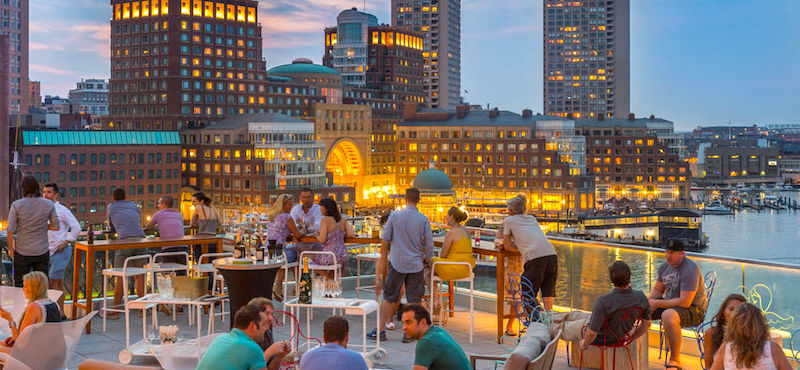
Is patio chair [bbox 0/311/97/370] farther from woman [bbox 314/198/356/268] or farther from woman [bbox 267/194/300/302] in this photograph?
woman [bbox 267/194/300/302]

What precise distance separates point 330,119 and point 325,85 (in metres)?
10.9

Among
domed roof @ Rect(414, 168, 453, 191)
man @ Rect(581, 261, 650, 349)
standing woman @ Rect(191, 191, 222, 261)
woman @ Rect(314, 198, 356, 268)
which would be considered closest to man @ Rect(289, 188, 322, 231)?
woman @ Rect(314, 198, 356, 268)

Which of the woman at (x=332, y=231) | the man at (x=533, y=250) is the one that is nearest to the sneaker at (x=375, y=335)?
the woman at (x=332, y=231)

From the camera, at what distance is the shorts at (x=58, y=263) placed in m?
13.5

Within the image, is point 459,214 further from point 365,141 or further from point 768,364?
point 365,141

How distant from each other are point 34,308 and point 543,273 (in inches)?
241

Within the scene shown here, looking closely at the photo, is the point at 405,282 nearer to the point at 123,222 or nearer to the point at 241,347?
the point at 123,222

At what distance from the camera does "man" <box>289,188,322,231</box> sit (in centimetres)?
1411

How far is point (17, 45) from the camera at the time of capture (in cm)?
16838

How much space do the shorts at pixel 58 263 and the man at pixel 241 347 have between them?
7.12 metres

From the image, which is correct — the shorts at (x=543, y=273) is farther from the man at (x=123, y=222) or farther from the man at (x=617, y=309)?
the man at (x=123, y=222)

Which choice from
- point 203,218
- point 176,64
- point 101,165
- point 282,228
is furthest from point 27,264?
point 176,64

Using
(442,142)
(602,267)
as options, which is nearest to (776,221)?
(442,142)

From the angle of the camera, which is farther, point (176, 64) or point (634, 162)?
point (634, 162)
